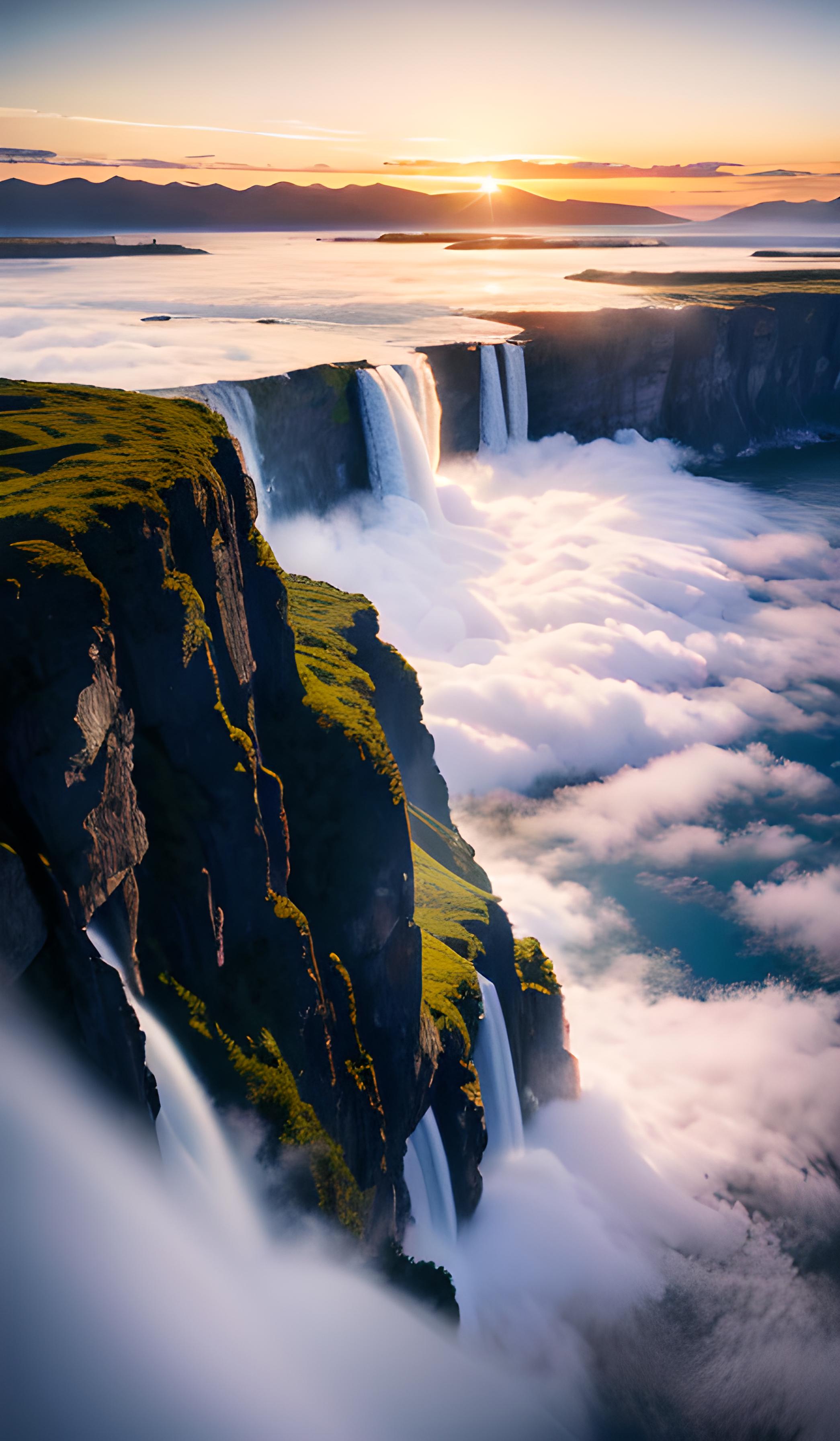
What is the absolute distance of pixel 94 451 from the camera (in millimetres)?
18125

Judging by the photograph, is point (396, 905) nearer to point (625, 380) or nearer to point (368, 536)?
point (368, 536)

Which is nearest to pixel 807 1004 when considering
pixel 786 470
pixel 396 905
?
pixel 396 905

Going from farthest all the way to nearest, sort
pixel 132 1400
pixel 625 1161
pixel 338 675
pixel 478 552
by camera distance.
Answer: pixel 478 552, pixel 625 1161, pixel 338 675, pixel 132 1400

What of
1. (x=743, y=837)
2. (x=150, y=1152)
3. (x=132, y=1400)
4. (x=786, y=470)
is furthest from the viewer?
(x=786, y=470)

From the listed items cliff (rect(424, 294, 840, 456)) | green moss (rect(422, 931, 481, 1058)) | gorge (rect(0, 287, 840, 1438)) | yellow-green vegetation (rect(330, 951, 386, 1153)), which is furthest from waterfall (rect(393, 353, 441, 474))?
yellow-green vegetation (rect(330, 951, 386, 1153))

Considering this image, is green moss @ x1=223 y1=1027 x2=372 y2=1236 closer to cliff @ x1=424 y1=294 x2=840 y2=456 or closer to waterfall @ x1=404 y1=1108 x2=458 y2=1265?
waterfall @ x1=404 y1=1108 x2=458 y2=1265

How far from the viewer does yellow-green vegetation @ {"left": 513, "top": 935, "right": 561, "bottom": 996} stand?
113ft

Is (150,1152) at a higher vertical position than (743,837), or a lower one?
higher

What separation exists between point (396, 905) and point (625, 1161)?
19.7 metres

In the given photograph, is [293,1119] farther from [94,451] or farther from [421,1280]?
[94,451]

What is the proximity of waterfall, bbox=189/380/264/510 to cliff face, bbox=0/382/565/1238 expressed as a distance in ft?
99.2

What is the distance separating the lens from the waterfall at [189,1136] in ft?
45.9

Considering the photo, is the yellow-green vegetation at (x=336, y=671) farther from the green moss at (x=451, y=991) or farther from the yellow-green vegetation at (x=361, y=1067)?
the green moss at (x=451, y=991)

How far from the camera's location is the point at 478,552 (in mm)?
76562
